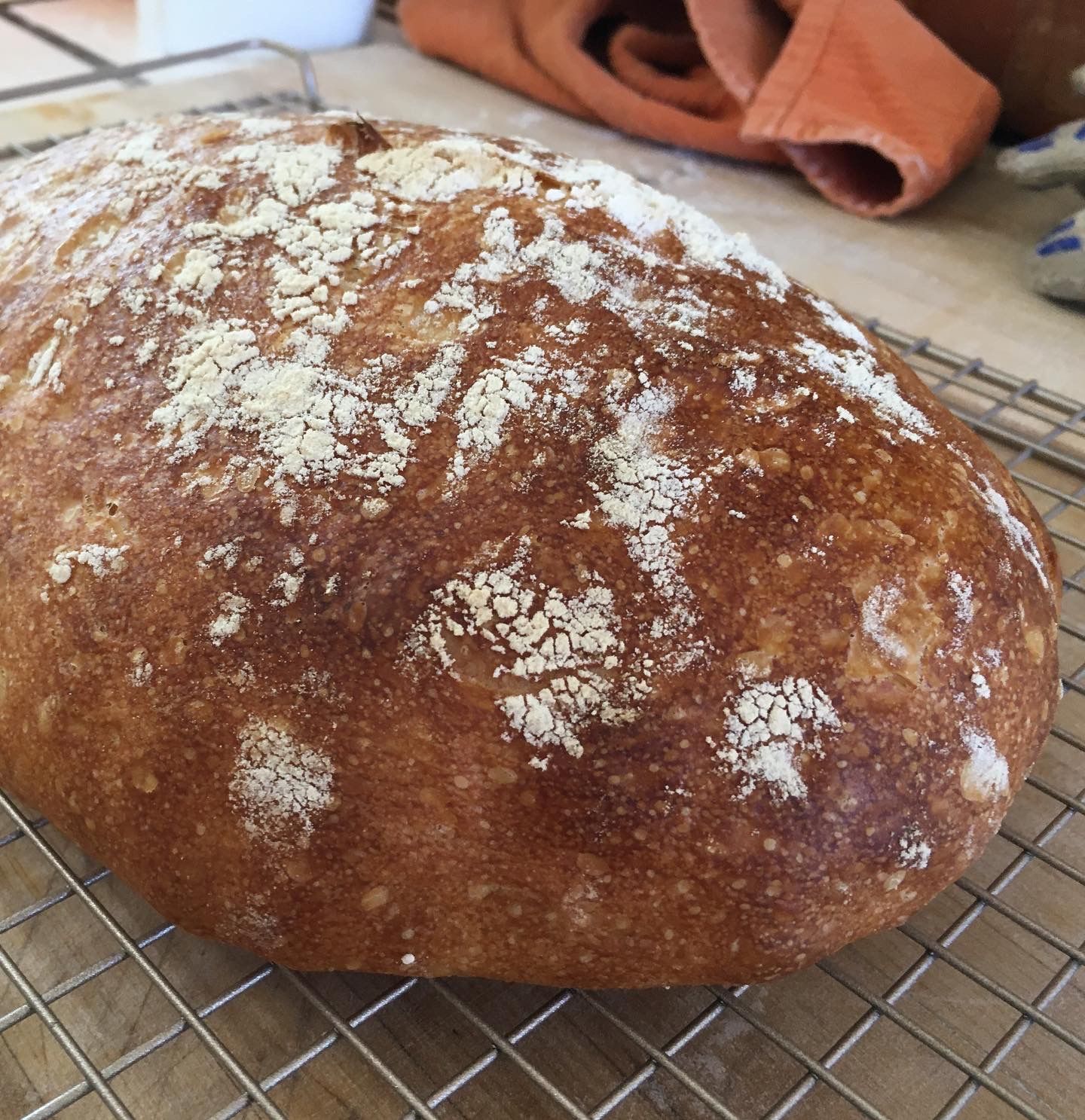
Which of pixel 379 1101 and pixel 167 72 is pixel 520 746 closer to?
pixel 379 1101

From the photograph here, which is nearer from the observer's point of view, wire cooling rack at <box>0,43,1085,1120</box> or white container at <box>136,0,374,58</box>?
wire cooling rack at <box>0,43,1085,1120</box>

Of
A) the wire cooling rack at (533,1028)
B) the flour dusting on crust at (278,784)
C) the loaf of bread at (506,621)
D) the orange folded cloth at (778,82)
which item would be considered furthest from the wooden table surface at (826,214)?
the flour dusting on crust at (278,784)

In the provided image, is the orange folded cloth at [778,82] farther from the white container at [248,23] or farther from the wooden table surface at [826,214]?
the white container at [248,23]

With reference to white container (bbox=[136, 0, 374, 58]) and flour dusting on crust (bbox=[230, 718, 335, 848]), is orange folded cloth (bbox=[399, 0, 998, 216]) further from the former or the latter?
flour dusting on crust (bbox=[230, 718, 335, 848])

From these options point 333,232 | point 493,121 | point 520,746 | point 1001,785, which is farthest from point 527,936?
point 493,121

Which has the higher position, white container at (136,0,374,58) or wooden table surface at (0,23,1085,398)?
white container at (136,0,374,58)

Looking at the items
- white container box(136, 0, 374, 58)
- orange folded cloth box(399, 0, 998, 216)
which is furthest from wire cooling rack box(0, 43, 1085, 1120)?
white container box(136, 0, 374, 58)

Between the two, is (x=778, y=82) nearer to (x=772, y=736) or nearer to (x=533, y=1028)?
(x=772, y=736)

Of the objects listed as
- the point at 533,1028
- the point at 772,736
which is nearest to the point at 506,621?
the point at 772,736
